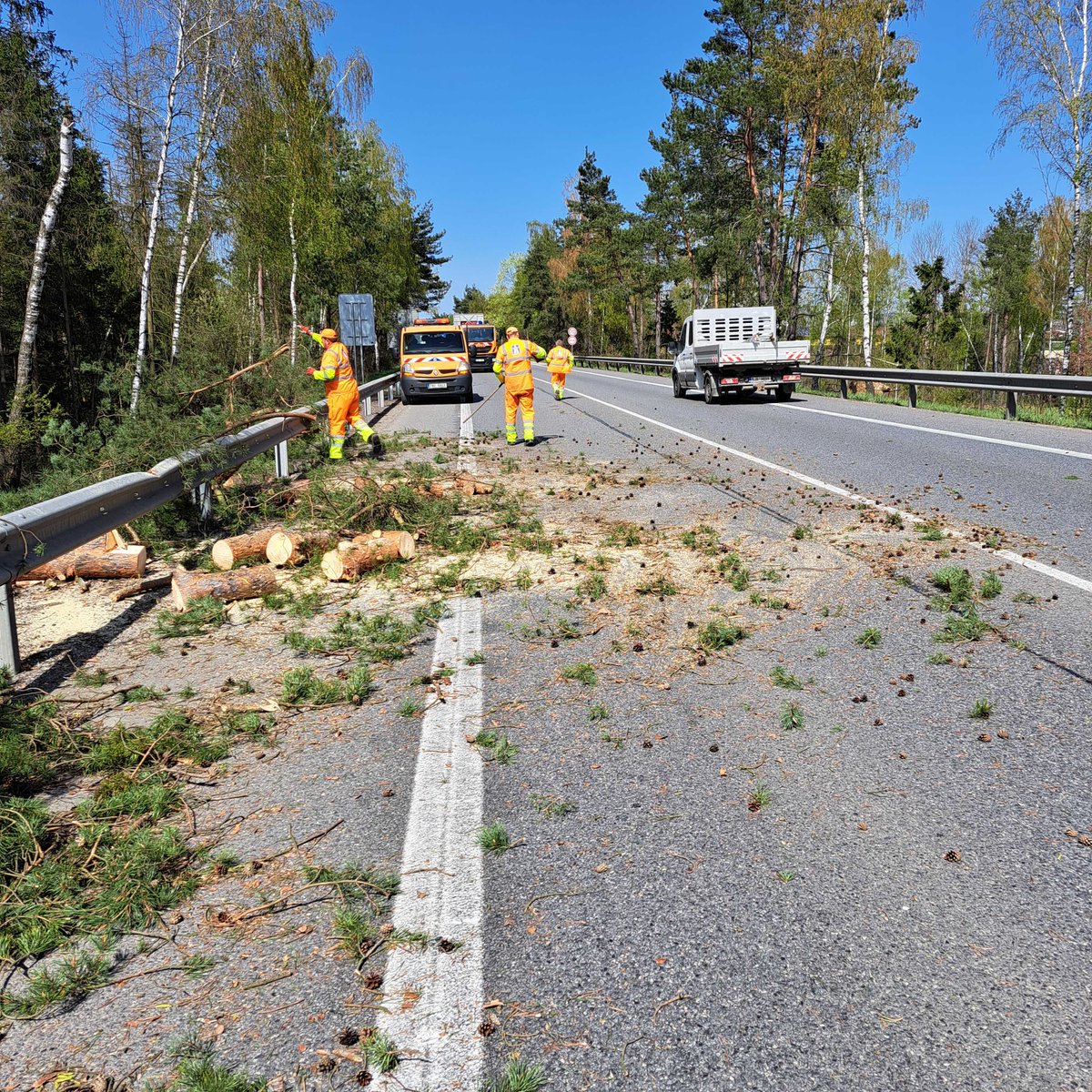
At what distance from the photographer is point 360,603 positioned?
6430 millimetres

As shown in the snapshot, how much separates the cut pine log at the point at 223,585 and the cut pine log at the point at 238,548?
422mm

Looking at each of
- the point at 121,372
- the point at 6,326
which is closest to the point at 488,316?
the point at 6,326

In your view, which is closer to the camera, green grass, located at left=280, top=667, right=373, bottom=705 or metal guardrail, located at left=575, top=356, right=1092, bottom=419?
green grass, located at left=280, top=667, right=373, bottom=705

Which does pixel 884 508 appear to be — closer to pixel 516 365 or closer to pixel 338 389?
pixel 338 389

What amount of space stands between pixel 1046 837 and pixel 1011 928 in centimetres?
60

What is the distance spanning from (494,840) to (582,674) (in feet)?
5.63

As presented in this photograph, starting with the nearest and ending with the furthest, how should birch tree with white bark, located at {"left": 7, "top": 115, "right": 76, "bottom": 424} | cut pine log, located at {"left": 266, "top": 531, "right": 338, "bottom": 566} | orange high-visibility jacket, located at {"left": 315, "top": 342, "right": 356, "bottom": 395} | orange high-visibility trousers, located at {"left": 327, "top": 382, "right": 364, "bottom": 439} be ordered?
1. cut pine log, located at {"left": 266, "top": 531, "right": 338, "bottom": 566}
2. orange high-visibility jacket, located at {"left": 315, "top": 342, "right": 356, "bottom": 395}
3. orange high-visibility trousers, located at {"left": 327, "top": 382, "right": 364, "bottom": 439}
4. birch tree with white bark, located at {"left": 7, "top": 115, "right": 76, "bottom": 424}

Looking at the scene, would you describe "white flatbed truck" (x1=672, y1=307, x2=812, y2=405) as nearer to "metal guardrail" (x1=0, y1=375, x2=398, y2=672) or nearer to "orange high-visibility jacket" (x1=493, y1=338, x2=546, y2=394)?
"orange high-visibility jacket" (x1=493, y1=338, x2=546, y2=394)

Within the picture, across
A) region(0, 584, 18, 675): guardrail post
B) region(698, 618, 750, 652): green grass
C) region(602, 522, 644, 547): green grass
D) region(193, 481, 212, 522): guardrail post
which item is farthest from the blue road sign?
region(698, 618, 750, 652): green grass

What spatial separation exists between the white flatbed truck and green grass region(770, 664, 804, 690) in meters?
17.5

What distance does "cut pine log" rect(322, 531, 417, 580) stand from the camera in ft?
22.9

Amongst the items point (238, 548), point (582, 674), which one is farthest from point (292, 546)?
point (582, 674)

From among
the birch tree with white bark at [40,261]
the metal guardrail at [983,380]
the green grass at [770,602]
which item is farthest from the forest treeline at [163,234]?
the metal guardrail at [983,380]

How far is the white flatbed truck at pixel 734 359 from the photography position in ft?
69.7
